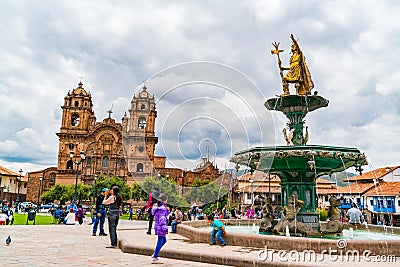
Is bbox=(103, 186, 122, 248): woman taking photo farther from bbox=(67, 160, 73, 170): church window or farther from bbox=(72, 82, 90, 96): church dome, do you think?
bbox=(72, 82, 90, 96): church dome

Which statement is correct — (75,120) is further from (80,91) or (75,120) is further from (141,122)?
(141,122)

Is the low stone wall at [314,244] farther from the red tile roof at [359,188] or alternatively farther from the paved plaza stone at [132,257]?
the red tile roof at [359,188]

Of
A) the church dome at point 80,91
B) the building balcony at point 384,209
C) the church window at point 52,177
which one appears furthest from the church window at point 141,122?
the building balcony at point 384,209

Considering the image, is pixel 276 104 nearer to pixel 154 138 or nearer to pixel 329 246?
pixel 329 246

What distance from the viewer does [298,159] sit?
9.68 m

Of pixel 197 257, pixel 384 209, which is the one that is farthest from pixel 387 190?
pixel 197 257

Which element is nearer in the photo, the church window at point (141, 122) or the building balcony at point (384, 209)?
the building balcony at point (384, 209)

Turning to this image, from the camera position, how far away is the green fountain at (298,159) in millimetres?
9445

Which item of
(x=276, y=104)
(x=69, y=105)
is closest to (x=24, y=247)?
(x=276, y=104)

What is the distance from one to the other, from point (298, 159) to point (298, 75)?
10.4 feet

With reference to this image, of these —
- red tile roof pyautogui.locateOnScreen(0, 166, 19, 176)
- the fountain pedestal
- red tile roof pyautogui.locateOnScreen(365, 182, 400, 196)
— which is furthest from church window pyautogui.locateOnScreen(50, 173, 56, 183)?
the fountain pedestal

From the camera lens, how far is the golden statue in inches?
447

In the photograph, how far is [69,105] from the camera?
65625mm

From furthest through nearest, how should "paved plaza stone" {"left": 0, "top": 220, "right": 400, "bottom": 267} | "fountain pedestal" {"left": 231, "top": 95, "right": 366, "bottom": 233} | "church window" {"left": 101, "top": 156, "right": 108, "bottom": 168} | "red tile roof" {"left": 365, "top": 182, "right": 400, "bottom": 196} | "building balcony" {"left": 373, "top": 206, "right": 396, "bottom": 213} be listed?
1. "church window" {"left": 101, "top": 156, "right": 108, "bottom": 168}
2. "building balcony" {"left": 373, "top": 206, "right": 396, "bottom": 213}
3. "red tile roof" {"left": 365, "top": 182, "right": 400, "bottom": 196}
4. "fountain pedestal" {"left": 231, "top": 95, "right": 366, "bottom": 233}
5. "paved plaza stone" {"left": 0, "top": 220, "right": 400, "bottom": 267}
